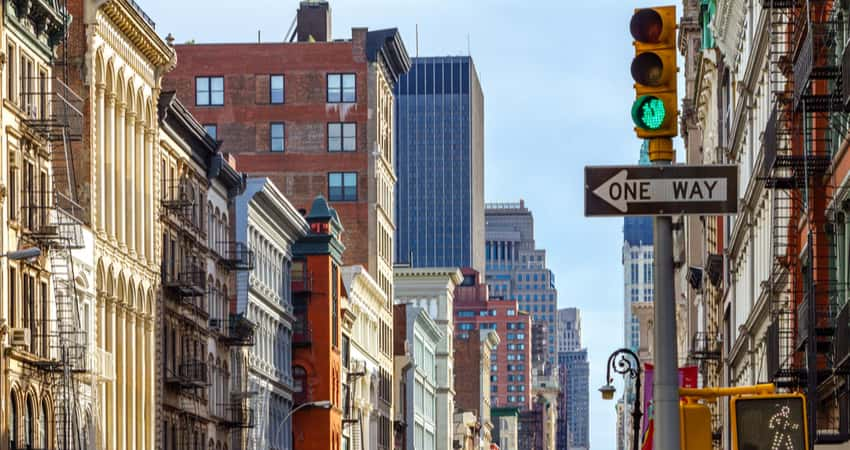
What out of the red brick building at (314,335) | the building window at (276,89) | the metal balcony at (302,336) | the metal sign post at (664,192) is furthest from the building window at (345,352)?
the metal sign post at (664,192)

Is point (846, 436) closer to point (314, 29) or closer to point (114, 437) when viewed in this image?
point (114, 437)

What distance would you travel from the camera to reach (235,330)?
9356 cm

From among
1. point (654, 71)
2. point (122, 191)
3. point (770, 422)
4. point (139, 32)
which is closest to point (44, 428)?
point (122, 191)

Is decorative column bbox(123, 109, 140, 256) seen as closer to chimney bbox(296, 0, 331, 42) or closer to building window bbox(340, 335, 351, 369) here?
building window bbox(340, 335, 351, 369)

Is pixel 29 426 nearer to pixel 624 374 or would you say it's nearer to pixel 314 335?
pixel 624 374

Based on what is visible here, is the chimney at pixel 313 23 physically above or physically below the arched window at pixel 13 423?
above

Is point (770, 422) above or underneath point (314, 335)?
underneath

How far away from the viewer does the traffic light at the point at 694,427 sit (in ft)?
59.4

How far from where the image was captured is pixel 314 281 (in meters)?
116

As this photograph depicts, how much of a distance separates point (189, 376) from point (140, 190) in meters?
10.3

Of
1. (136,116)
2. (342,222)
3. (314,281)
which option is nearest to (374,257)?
(342,222)

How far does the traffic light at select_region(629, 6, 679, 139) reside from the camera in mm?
16594

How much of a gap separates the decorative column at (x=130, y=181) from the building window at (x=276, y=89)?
65.8 metres

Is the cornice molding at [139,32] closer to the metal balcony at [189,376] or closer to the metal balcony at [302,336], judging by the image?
the metal balcony at [189,376]
